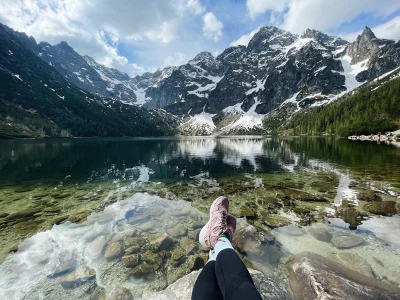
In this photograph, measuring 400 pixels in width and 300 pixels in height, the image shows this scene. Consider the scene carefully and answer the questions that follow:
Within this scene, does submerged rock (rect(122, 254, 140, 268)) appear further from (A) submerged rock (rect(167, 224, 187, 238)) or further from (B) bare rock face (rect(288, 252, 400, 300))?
(B) bare rock face (rect(288, 252, 400, 300))

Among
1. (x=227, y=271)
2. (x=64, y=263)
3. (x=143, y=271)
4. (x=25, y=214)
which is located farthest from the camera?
(x=25, y=214)

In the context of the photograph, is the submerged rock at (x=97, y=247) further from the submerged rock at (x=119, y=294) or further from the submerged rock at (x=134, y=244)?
the submerged rock at (x=119, y=294)

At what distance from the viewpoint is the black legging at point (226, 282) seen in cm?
362

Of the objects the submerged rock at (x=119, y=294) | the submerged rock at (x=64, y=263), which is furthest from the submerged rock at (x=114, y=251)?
the submerged rock at (x=119, y=294)

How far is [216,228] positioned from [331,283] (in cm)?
338

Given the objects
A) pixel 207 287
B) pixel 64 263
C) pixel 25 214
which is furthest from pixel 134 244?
pixel 25 214

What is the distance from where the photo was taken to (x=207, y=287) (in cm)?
417

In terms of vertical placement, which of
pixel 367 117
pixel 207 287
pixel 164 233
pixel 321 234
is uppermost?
pixel 367 117

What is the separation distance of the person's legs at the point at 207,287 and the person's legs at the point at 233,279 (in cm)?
18

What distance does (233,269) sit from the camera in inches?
162

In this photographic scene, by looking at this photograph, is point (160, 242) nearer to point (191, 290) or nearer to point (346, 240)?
point (191, 290)

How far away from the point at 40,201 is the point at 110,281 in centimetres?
1281

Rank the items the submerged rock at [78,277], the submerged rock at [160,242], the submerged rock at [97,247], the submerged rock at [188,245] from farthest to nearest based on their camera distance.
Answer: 1. the submerged rock at [160,242]
2. the submerged rock at [188,245]
3. the submerged rock at [97,247]
4. the submerged rock at [78,277]

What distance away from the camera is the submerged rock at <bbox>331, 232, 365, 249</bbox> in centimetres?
867
